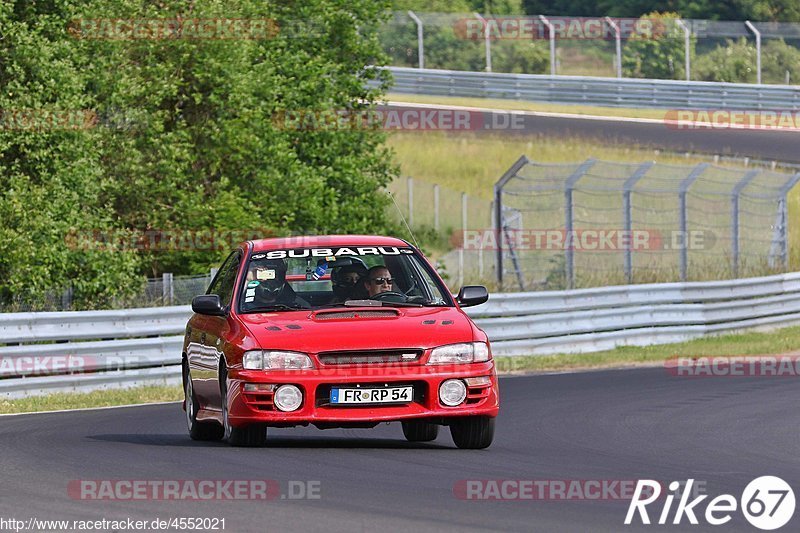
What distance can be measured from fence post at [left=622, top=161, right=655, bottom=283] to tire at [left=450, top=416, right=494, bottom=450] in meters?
14.5

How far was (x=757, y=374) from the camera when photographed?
63.3ft

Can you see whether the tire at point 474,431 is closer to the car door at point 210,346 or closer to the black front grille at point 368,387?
the black front grille at point 368,387

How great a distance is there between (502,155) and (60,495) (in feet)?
126

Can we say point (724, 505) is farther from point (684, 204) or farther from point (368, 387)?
point (684, 204)

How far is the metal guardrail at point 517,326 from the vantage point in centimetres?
1767

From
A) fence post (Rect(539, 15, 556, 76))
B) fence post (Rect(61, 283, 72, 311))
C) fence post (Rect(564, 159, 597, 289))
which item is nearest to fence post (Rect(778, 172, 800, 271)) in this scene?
fence post (Rect(564, 159, 597, 289))

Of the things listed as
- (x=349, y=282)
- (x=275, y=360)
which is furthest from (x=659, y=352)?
(x=275, y=360)

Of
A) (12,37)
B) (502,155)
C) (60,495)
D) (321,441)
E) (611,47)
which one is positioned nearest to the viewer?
(60,495)

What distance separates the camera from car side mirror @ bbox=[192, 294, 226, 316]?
11.4 m

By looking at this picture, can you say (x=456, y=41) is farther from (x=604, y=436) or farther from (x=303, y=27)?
(x=604, y=436)

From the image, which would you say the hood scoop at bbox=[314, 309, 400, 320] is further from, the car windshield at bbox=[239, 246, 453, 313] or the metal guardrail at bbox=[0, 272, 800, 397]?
the metal guardrail at bbox=[0, 272, 800, 397]

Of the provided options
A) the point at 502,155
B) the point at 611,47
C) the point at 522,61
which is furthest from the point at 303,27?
the point at 611,47

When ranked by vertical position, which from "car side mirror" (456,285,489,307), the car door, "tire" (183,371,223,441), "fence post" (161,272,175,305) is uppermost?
"car side mirror" (456,285,489,307)

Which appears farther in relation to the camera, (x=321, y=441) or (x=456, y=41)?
(x=456, y=41)
